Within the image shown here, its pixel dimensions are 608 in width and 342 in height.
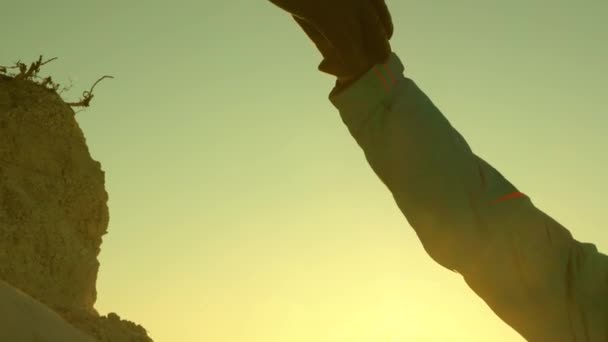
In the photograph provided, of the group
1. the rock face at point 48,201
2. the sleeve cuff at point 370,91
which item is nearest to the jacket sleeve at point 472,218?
the sleeve cuff at point 370,91

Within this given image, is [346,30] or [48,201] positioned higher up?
[48,201]

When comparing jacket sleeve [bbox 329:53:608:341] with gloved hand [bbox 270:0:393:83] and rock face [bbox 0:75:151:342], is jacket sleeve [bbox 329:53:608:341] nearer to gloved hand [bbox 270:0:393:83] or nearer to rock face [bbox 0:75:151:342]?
gloved hand [bbox 270:0:393:83]

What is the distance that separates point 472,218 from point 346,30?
269mm

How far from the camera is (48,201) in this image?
5.72m

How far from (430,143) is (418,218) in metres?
0.10

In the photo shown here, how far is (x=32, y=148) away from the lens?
5.87m

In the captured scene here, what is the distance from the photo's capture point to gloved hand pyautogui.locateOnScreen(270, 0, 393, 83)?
0.78m

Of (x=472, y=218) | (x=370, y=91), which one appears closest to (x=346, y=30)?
(x=370, y=91)

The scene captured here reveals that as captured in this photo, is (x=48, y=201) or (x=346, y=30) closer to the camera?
(x=346, y=30)

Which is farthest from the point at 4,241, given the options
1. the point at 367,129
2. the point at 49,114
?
the point at 367,129

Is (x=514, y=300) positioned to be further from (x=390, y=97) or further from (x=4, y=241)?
(x=4, y=241)

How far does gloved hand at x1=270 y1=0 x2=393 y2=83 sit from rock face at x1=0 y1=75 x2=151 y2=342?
158 inches

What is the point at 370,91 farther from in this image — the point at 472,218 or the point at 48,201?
the point at 48,201

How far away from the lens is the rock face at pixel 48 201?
16.9 ft
